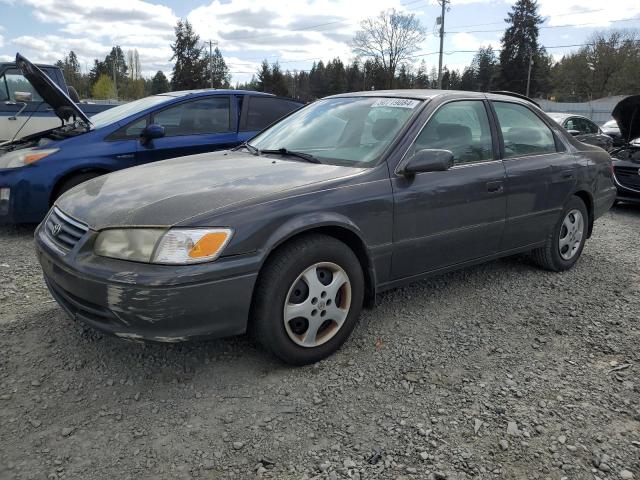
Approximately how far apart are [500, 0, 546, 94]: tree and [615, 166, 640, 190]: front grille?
6533 centimetres

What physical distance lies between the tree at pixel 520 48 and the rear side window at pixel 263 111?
2676 inches

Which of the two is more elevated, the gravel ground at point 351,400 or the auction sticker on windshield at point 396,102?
the auction sticker on windshield at point 396,102

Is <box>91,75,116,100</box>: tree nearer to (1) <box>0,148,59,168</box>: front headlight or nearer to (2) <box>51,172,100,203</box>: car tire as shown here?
(1) <box>0,148,59,168</box>: front headlight

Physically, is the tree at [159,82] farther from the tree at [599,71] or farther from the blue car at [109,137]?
the blue car at [109,137]

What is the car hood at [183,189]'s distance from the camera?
2650 mm

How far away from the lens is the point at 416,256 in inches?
134

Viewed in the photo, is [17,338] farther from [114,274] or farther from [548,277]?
[548,277]

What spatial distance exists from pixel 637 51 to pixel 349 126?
68.7 meters

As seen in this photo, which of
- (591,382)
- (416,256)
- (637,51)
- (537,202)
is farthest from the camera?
(637,51)

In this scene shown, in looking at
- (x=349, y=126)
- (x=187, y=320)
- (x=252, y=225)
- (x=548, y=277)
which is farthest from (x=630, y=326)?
(x=187, y=320)

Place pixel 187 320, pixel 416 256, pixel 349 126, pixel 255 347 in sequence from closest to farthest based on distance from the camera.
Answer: pixel 187 320 < pixel 255 347 < pixel 416 256 < pixel 349 126

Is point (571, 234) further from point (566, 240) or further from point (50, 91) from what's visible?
point (50, 91)

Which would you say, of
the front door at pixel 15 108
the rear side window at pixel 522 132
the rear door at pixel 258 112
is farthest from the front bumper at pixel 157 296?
the front door at pixel 15 108

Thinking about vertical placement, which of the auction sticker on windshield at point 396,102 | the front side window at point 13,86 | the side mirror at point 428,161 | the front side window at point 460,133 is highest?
the front side window at point 13,86
